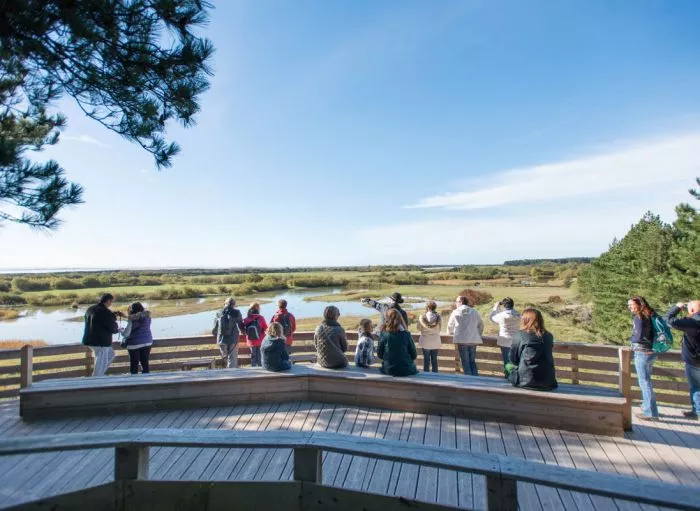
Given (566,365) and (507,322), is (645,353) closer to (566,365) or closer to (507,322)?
(566,365)

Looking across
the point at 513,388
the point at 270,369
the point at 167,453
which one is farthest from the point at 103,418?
the point at 513,388

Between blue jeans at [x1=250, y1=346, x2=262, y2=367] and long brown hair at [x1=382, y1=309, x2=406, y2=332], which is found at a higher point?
long brown hair at [x1=382, y1=309, x2=406, y2=332]

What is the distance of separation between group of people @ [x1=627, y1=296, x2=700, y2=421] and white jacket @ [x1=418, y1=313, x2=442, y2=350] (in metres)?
2.45

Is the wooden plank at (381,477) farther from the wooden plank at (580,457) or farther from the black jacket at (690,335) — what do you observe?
the black jacket at (690,335)

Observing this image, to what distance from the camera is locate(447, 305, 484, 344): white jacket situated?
5883 mm

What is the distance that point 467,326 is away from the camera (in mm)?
5914

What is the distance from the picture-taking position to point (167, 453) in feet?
12.1

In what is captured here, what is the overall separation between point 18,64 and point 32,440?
3.48 meters

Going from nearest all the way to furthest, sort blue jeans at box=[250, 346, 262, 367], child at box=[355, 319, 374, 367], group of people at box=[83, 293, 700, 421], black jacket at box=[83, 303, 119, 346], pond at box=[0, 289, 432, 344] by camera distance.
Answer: group of people at box=[83, 293, 700, 421], child at box=[355, 319, 374, 367], black jacket at box=[83, 303, 119, 346], blue jeans at box=[250, 346, 262, 367], pond at box=[0, 289, 432, 344]

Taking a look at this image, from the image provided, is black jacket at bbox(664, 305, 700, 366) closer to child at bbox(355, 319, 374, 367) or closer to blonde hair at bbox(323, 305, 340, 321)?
child at bbox(355, 319, 374, 367)

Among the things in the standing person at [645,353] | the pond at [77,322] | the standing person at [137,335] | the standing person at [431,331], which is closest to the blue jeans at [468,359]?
the standing person at [431,331]

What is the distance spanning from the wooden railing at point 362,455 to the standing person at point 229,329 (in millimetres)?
4304

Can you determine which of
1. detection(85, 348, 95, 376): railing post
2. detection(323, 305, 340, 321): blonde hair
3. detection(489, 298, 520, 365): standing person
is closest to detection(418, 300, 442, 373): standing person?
detection(489, 298, 520, 365): standing person

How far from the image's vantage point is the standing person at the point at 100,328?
222 inches
